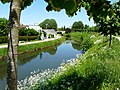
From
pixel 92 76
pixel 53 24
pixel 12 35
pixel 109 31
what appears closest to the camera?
pixel 12 35

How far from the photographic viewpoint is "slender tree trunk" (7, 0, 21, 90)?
11.2 feet

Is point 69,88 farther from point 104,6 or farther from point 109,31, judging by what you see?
point 109,31

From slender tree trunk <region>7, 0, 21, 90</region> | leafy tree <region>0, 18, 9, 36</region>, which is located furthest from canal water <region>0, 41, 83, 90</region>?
slender tree trunk <region>7, 0, 21, 90</region>

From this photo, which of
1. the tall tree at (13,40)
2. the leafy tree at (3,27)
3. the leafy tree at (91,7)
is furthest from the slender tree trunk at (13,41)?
the leafy tree at (3,27)

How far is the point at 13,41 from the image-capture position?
11.3 ft

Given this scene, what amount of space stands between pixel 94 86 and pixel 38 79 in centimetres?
280

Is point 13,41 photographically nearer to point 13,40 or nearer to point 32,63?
point 13,40

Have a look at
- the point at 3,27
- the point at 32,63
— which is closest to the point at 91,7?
the point at 32,63

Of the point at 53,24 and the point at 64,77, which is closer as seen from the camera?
the point at 64,77

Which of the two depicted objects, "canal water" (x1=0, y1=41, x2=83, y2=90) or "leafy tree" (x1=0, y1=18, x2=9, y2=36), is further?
"leafy tree" (x1=0, y1=18, x2=9, y2=36)

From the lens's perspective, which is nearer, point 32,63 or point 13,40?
point 13,40

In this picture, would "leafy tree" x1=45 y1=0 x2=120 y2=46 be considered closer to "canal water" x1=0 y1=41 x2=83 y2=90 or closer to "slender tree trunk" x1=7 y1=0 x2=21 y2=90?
"slender tree trunk" x1=7 y1=0 x2=21 y2=90

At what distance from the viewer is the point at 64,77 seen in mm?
9906

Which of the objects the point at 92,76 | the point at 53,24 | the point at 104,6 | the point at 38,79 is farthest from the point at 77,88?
the point at 53,24
